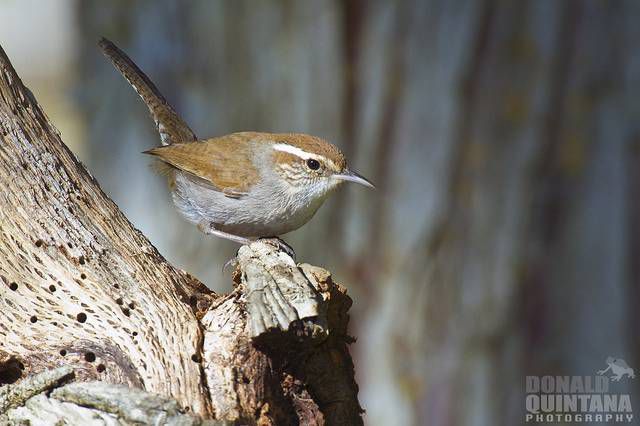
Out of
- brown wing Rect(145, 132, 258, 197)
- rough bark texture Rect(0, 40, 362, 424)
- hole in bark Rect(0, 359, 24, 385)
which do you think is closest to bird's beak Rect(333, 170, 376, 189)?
brown wing Rect(145, 132, 258, 197)

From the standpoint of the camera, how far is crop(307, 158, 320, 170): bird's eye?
434cm

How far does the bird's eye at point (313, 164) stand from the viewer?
434cm

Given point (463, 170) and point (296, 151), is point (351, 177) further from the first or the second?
point (463, 170)

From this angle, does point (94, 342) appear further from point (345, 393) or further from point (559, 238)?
point (559, 238)

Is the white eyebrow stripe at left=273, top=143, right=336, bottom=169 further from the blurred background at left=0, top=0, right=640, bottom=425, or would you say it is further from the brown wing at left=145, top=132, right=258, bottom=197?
the blurred background at left=0, top=0, right=640, bottom=425

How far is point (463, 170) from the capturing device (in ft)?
17.0

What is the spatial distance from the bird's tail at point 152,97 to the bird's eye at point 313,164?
0.81m

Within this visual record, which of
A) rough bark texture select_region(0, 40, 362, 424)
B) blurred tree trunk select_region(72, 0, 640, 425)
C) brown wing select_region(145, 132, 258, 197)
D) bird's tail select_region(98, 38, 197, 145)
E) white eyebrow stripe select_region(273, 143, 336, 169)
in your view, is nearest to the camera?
rough bark texture select_region(0, 40, 362, 424)

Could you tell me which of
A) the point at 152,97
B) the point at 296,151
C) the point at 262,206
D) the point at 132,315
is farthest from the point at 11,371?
the point at 152,97

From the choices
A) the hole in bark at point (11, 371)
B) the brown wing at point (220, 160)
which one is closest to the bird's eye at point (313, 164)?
the brown wing at point (220, 160)

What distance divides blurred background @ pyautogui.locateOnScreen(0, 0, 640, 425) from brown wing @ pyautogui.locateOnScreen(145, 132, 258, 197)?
37.9 inches

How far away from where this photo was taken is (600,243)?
504 centimetres

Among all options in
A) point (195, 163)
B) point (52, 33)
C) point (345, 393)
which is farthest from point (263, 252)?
point (52, 33)

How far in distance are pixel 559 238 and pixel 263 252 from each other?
98.5 inches
